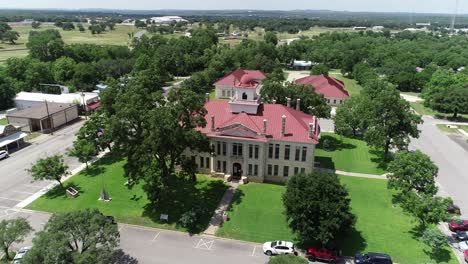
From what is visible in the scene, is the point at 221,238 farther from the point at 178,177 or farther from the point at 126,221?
the point at 178,177

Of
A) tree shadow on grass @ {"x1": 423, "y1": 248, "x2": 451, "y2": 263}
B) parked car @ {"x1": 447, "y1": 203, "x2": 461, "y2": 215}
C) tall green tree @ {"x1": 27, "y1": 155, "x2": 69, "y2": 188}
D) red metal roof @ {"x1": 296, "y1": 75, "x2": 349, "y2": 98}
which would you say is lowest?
tree shadow on grass @ {"x1": 423, "y1": 248, "x2": 451, "y2": 263}

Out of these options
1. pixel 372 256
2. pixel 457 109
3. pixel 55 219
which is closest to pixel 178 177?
pixel 55 219

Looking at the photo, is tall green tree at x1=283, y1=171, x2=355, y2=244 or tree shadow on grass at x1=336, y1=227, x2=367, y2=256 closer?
tall green tree at x1=283, y1=171, x2=355, y2=244

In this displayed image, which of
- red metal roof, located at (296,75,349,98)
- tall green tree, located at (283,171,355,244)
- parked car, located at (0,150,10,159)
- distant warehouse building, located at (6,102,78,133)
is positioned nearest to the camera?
tall green tree, located at (283,171,355,244)

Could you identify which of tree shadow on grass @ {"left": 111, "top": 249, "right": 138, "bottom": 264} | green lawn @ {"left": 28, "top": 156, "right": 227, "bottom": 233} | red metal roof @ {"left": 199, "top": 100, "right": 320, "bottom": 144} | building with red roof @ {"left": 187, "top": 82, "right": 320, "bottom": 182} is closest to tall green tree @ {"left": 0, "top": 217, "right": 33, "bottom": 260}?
tree shadow on grass @ {"left": 111, "top": 249, "right": 138, "bottom": 264}

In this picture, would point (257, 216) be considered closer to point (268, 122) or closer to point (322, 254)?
point (322, 254)

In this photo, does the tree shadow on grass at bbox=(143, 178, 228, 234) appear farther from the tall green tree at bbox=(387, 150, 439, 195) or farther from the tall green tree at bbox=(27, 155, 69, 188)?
the tall green tree at bbox=(387, 150, 439, 195)

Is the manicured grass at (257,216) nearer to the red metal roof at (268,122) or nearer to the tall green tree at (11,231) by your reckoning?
the red metal roof at (268,122)
